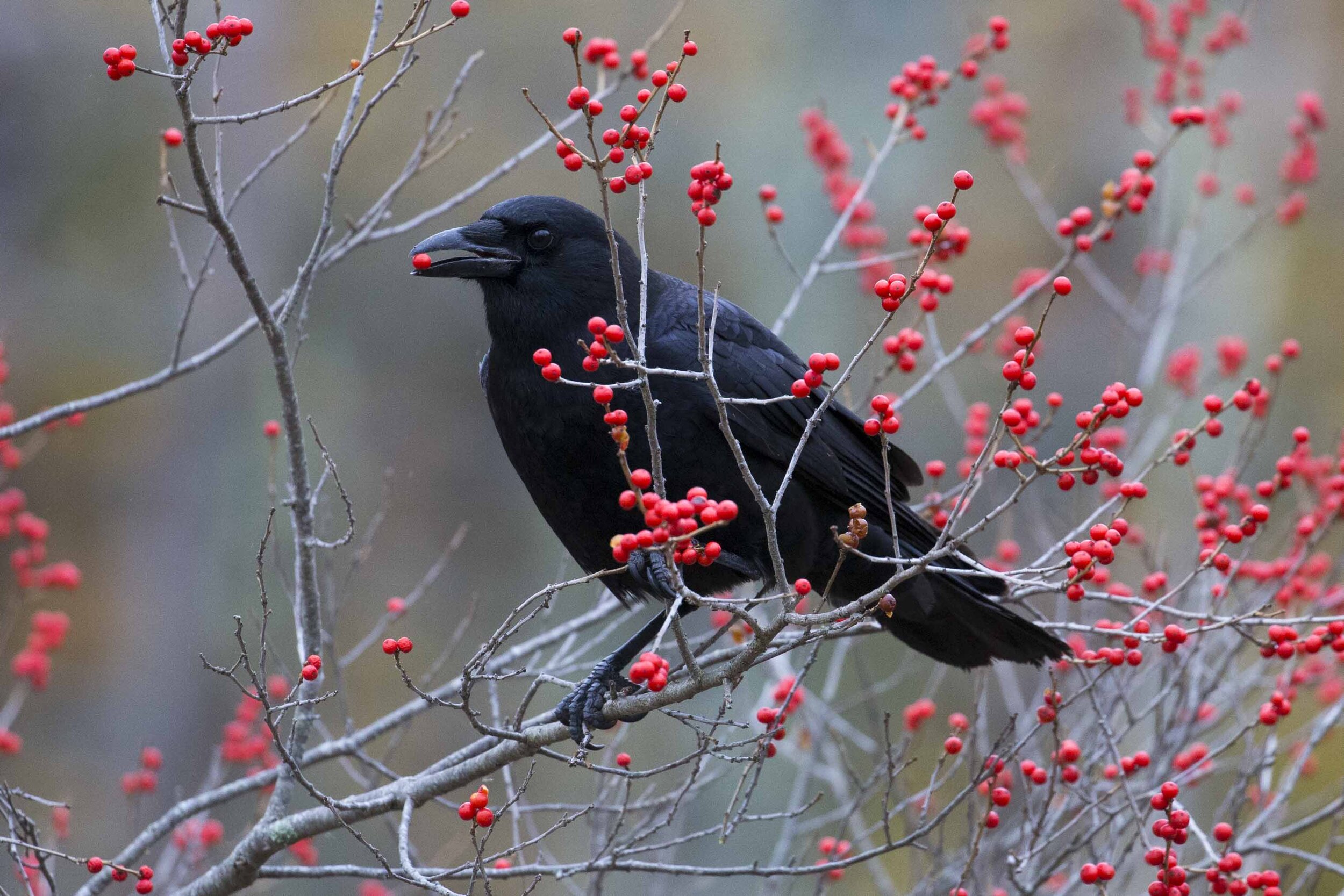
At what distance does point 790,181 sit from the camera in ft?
37.4

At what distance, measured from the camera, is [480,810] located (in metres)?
2.47

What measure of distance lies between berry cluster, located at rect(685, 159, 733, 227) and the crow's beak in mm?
1206

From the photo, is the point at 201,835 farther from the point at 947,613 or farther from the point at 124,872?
the point at 947,613

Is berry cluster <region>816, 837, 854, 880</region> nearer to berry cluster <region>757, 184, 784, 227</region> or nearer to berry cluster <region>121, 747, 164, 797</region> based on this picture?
berry cluster <region>757, 184, 784, 227</region>

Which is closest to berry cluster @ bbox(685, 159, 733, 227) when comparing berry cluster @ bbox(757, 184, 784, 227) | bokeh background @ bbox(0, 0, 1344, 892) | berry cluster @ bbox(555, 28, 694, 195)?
berry cluster @ bbox(555, 28, 694, 195)

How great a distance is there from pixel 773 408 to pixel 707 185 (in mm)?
1355

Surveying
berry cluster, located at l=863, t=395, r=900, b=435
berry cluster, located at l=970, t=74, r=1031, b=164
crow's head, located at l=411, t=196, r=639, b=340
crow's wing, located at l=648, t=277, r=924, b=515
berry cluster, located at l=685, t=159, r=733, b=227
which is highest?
berry cluster, located at l=970, t=74, r=1031, b=164

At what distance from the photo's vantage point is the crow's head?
3492 millimetres

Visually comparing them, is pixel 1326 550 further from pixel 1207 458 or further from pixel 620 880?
pixel 620 880

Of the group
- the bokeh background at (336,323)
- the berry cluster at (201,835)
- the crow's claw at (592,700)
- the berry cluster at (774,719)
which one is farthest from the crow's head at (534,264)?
the bokeh background at (336,323)

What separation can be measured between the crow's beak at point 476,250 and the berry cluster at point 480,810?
1.42 metres

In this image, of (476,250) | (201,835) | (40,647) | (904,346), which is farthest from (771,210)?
(40,647)

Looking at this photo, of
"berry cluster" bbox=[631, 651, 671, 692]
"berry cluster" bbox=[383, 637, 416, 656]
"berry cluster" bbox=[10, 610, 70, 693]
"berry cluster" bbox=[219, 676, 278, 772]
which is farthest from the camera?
"berry cluster" bbox=[10, 610, 70, 693]

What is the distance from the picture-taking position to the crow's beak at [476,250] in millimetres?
3408
